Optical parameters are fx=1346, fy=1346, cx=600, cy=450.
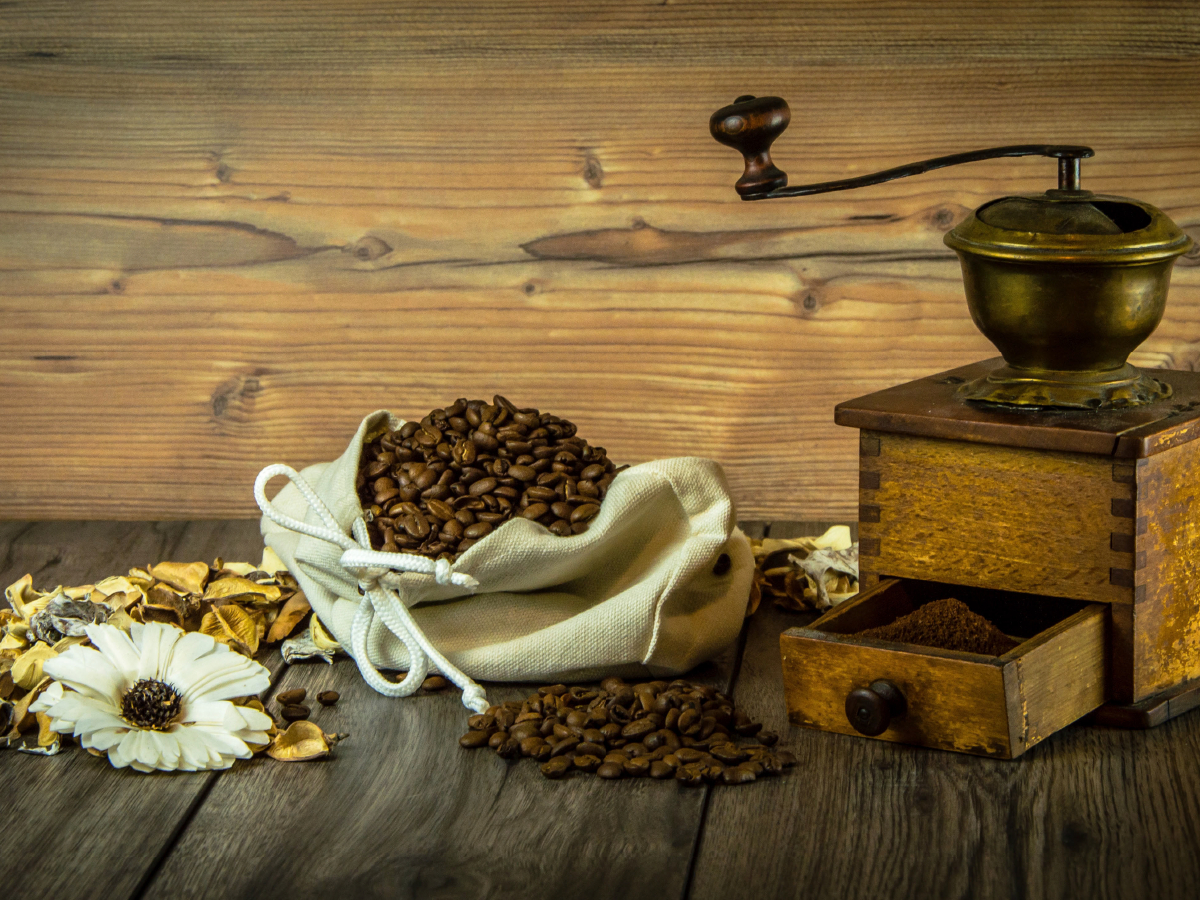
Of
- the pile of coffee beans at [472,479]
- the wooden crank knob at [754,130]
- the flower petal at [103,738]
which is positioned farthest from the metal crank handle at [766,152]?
the flower petal at [103,738]

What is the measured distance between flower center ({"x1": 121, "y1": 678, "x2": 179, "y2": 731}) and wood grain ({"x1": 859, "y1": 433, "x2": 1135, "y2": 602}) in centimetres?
67

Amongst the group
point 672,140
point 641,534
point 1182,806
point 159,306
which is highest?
point 672,140

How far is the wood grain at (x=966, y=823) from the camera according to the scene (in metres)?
0.96

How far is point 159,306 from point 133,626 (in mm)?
910

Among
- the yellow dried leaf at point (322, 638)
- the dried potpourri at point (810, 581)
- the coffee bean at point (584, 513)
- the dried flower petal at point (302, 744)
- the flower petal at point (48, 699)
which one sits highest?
the coffee bean at point (584, 513)

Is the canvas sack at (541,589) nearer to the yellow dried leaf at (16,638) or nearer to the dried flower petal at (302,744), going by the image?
the dried flower petal at (302,744)

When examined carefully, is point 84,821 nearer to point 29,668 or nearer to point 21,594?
point 29,668

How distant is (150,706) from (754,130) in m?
0.77

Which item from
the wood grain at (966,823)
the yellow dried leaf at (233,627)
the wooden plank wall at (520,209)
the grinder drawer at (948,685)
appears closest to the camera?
the wood grain at (966,823)

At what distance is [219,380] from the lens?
2066 millimetres

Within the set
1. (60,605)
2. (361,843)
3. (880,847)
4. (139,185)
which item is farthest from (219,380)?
(880,847)

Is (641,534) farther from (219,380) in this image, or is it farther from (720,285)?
(219,380)

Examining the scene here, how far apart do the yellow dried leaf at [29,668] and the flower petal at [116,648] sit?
10 centimetres

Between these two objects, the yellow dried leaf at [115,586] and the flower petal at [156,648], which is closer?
the flower petal at [156,648]
